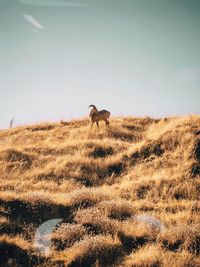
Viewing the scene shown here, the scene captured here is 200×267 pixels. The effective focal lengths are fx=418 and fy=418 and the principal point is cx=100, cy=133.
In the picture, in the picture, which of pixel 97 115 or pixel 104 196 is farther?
pixel 97 115

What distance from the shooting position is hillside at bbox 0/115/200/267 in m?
10.1

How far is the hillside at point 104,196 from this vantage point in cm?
1009

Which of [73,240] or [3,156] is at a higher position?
[3,156]

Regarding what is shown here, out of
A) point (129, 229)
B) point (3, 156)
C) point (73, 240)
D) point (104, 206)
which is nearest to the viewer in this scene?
point (73, 240)

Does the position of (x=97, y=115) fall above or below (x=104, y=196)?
above

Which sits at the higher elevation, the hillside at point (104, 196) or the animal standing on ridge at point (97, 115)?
the animal standing on ridge at point (97, 115)

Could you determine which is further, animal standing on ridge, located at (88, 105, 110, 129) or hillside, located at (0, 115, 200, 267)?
animal standing on ridge, located at (88, 105, 110, 129)

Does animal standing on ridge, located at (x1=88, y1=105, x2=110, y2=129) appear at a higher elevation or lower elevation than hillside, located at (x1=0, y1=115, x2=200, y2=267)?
higher

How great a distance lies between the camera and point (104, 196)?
46.4 ft

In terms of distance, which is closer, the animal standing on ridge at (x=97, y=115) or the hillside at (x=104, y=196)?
the hillside at (x=104, y=196)

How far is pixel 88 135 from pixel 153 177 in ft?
26.3

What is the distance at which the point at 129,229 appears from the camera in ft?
37.7

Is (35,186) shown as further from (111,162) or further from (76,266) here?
(76,266)

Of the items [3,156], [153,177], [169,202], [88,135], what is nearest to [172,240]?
[169,202]
